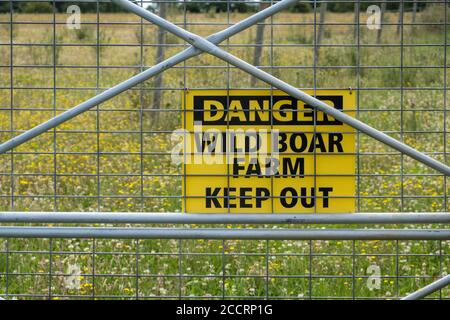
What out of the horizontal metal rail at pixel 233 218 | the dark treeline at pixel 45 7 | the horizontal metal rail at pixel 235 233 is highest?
the dark treeline at pixel 45 7

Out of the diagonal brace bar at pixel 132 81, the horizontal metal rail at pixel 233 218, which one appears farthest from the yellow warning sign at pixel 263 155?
the diagonal brace bar at pixel 132 81

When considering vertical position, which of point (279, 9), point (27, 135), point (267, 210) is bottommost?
point (267, 210)

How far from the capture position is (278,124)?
12.9 feet

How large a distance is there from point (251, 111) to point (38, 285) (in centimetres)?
187

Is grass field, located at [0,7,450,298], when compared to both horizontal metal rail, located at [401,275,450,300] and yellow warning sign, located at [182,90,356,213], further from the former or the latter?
horizontal metal rail, located at [401,275,450,300]

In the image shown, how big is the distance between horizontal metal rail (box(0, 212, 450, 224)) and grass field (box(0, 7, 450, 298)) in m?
0.49

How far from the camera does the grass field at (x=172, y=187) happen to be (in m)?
4.33

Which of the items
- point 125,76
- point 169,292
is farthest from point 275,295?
point 125,76

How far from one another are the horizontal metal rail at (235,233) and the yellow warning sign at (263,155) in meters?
0.25

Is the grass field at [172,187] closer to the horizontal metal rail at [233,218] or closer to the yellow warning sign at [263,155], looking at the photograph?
the yellow warning sign at [263,155]

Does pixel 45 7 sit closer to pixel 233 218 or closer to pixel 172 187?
pixel 172 187
